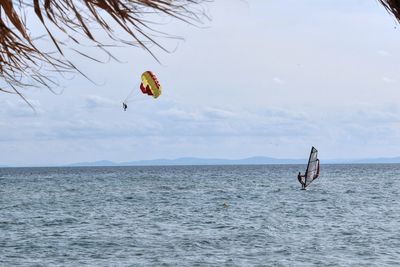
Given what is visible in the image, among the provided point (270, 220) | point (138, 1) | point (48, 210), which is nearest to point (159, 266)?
point (270, 220)

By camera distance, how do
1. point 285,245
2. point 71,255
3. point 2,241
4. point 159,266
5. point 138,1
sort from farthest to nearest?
point 2,241 < point 285,245 < point 71,255 < point 159,266 < point 138,1

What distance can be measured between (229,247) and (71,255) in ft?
20.4

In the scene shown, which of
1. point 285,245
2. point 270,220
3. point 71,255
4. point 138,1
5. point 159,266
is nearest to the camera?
point 138,1

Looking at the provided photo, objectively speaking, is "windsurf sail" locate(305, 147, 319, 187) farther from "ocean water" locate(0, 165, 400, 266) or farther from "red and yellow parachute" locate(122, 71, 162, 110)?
"red and yellow parachute" locate(122, 71, 162, 110)

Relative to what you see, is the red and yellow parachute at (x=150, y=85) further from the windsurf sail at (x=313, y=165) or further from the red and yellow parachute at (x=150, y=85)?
the windsurf sail at (x=313, y=165)

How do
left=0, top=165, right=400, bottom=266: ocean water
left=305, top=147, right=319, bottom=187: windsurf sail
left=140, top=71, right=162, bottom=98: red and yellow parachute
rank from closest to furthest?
left=0, top=165, right=400, bottom=266: ocean water
left=140, top=71, right=162, bottom=98: red and yellow parachute
left=305, top=147, right=319, bottom=187: windsurf sail

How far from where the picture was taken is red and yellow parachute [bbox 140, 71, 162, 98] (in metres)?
34.7

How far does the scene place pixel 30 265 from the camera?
25.1 meters

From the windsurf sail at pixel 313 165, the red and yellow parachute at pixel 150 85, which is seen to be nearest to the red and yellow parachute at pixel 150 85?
the red and yellow parachute at pixel 150 85

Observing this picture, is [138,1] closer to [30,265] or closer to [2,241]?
[30,265]

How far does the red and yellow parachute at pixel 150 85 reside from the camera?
1364 inches

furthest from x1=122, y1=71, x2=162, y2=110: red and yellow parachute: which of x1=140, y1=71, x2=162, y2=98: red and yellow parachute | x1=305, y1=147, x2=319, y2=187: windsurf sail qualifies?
x1=305, y1=147, x2=319, y2=187: windsurf sail

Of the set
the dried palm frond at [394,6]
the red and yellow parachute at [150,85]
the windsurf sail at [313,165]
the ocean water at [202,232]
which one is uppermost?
the red and yellow parachute at [150,85]

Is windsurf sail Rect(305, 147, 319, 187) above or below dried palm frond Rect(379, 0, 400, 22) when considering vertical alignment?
above
